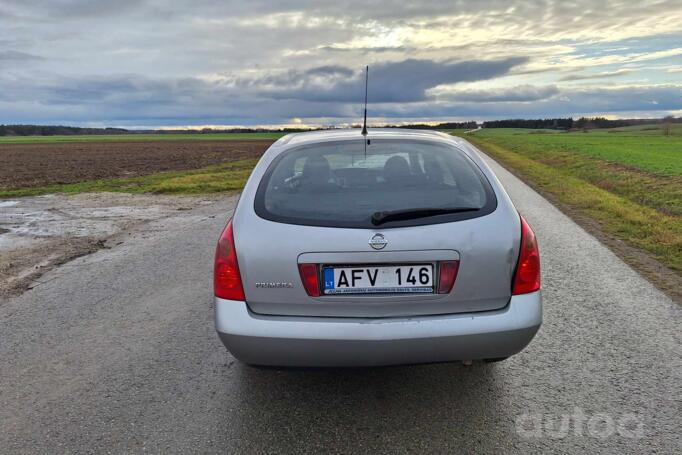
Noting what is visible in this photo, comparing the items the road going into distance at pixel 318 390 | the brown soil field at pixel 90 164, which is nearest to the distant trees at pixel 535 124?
the brown soil field at pixel 90 164

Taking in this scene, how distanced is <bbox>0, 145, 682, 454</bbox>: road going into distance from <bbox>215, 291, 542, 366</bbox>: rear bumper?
346 mm

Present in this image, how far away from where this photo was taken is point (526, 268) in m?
2.89

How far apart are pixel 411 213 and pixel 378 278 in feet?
1.28

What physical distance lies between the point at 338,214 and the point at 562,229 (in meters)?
6.61

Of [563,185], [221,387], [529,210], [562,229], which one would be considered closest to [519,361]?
[221,387]

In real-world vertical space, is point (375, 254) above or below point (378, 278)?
above

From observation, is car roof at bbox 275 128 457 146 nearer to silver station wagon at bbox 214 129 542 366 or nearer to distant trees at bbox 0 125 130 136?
silver station wagon at bbox 214 129 542 366

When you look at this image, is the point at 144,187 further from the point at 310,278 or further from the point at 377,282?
the point at 377,282

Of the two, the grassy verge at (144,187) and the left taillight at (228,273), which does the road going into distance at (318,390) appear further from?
the grassy verge at (144,187)

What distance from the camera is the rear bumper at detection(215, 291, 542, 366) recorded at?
2.72 meters

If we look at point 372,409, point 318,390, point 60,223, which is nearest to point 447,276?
point 372,409

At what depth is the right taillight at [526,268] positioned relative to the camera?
2869 mm

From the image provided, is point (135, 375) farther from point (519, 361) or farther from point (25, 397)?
point (519, 361)

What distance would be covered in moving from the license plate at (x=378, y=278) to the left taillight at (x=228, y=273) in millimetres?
478
